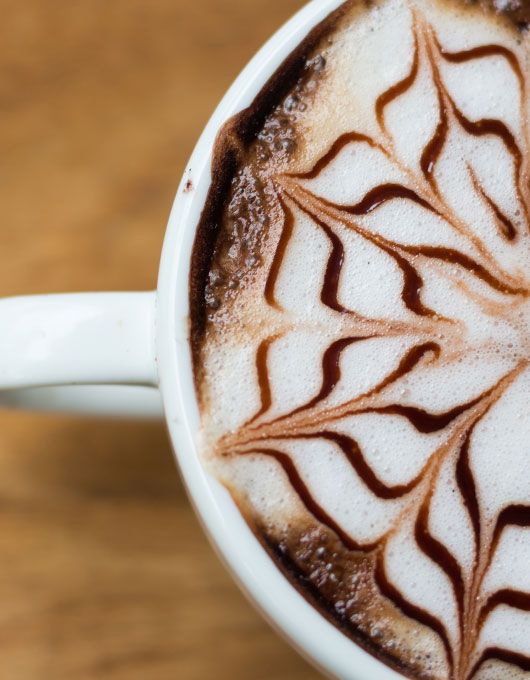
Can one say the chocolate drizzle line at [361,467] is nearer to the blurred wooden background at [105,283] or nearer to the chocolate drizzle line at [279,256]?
the chocolate drizzle line at [279,256]

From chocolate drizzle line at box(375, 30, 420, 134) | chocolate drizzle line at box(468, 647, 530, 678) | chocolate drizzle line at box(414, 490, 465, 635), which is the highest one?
chocolate drizzle line at box(375, 30, 420, 134)

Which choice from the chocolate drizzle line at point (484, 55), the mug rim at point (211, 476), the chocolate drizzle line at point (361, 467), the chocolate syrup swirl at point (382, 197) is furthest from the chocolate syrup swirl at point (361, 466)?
the chocolate drizzle line at point (484, 55)

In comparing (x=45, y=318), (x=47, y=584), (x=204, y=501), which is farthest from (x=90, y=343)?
(x=47, y=584)

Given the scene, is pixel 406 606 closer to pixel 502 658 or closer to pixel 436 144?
pixel 502 658

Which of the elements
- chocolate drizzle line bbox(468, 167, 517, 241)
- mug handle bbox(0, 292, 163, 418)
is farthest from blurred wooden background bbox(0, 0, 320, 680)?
chocolate drizzle line bbox(468, 167, 517, 241)

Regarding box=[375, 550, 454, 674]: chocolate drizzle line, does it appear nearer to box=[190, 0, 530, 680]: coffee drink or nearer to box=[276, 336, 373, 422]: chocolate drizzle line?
box=[190, 0, 530, 680]: coffee drink

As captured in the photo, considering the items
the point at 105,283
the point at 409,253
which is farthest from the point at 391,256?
the point at 105,283
